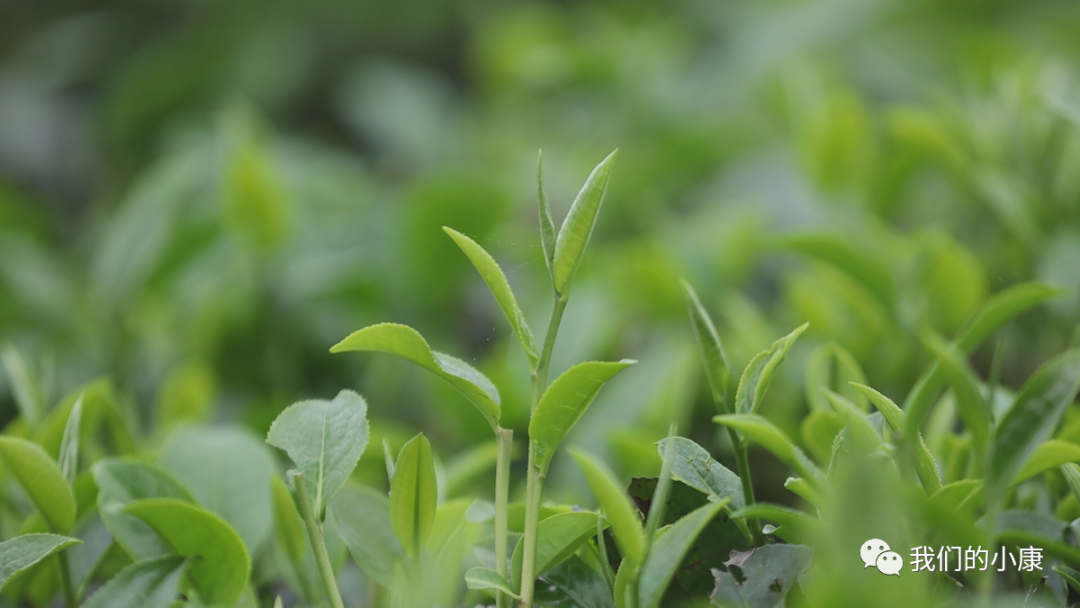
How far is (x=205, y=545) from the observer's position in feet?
1.37

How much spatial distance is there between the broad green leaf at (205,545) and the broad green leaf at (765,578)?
227 mm

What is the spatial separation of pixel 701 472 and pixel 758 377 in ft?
0.18

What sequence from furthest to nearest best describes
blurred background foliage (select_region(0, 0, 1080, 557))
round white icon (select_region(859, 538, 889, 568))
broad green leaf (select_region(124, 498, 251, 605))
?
1. blurred background foliage (select_region(0, 0, 1080, 557))
2. broad green leaf (select_region(124, 498, 251, 605))
3. round white icon (select_region(859, 538, 889, 568))

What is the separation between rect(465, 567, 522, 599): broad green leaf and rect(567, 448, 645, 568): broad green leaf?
0.05 m

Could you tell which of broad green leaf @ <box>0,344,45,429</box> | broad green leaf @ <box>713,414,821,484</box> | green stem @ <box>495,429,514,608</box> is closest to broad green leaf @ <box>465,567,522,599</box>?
green stem @ <box>495,429,514,608</box>

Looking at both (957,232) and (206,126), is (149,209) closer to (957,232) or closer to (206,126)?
(206,126)

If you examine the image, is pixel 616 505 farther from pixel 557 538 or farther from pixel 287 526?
pixel 287 526

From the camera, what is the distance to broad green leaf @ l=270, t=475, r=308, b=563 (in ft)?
1.61

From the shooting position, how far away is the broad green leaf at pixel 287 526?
49cm

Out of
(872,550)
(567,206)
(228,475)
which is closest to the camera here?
(872,550)

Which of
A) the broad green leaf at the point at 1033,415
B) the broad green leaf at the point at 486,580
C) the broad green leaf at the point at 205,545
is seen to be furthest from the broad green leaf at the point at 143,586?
the broad green leaf at the point at 1033,415

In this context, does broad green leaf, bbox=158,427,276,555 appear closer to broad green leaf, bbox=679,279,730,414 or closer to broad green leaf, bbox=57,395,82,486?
broad green leaf, bbox=57,395,82,486

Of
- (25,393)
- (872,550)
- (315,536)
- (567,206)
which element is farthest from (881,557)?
(567,206)

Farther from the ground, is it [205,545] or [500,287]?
[500,287]
